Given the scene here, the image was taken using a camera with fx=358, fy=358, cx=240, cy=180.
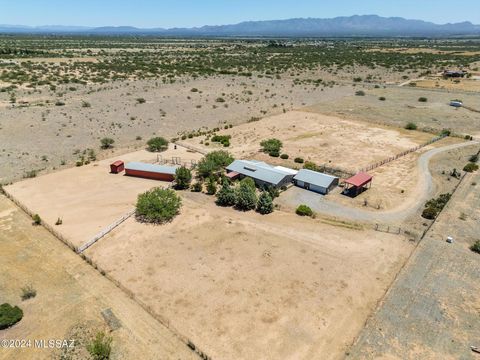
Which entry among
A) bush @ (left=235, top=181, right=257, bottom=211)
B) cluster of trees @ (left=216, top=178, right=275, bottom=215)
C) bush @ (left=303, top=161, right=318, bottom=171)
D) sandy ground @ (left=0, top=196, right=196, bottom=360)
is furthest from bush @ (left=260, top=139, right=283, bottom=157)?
sandy ground @ (left=0, top=196, right=196, bottom=360)

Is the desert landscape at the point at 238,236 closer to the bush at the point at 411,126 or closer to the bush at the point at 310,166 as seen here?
the bush at the point at 310,166

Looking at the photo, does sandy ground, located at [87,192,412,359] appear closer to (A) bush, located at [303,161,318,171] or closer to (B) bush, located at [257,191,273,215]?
(B) bush, located at [257,191,273,215]

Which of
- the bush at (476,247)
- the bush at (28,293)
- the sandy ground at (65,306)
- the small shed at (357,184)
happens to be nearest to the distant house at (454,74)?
the small shed at (357,184)

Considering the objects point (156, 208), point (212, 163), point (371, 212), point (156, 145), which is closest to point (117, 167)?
point (156, 145)

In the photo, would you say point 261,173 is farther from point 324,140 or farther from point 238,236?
point 324,140

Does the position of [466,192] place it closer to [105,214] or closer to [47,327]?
[105,214]

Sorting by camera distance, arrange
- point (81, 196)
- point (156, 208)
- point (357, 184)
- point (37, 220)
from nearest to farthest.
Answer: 1. point (37, 220)
2. point (156, 208)
3. point (81, 196)
4. point (357, 184)

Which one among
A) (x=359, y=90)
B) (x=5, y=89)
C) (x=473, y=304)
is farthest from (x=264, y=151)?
(x=5, y=89)
